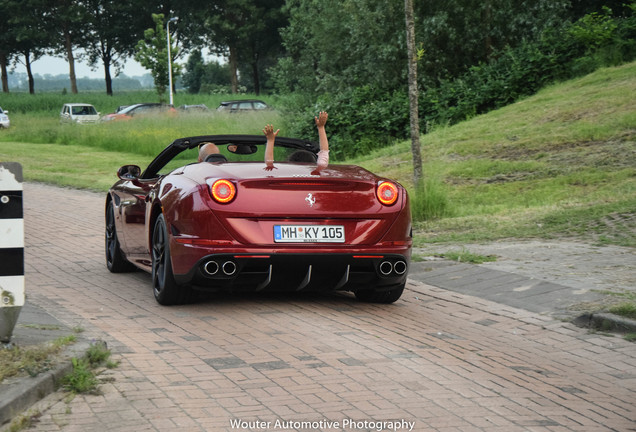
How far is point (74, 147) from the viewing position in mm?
35344

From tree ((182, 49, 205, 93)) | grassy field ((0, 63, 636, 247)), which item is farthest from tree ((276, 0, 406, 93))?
tree ((182, 49, 205, 93))

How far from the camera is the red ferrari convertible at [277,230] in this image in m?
7.19

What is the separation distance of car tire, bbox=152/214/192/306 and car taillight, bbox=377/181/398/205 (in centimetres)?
159

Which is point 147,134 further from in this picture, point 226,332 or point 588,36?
point 226,332

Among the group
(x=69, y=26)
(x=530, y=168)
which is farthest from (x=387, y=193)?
(x=69, y=26)

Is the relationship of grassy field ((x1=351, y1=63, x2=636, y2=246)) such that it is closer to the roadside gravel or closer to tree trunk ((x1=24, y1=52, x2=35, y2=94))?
the roadside gravel

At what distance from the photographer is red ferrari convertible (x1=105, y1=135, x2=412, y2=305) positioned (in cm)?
719

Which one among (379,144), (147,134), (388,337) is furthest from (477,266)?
(147,134)

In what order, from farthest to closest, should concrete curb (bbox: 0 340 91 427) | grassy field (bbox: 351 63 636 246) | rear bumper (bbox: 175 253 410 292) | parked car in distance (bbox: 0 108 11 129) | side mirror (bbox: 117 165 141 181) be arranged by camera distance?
parked car in distance (bbox: 0 108 11 129) → grassy field (bbox: 351 63 636 246) → side mirror (bbox: 117 165 141 181) → rear bumper (bbox: 175 253 410 292) → concrete curb (bbox: 0 340 91 427)

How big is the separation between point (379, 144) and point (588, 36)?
19.2 ft

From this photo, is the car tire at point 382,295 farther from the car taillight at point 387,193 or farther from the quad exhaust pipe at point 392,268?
the car taillight at point 387,193

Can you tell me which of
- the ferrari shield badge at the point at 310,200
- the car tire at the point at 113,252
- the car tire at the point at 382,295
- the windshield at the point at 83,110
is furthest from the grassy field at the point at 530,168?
the windshield at the point at 83,110

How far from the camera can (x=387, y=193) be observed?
7.58 metres

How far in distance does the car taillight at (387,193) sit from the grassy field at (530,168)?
384 centimetres
